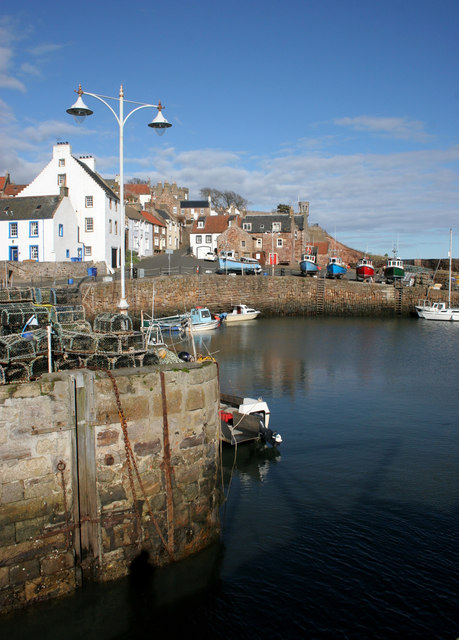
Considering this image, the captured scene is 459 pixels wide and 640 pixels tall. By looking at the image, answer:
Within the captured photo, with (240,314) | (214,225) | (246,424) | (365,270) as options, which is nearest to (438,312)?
(365,270)

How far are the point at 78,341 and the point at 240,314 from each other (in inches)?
1524

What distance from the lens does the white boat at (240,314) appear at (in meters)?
50.5

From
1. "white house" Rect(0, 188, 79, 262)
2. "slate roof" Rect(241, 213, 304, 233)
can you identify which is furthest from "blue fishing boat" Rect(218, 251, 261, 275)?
"white house" Rect(0, 188, 79, 262)

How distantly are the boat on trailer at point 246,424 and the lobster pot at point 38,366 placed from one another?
5.79m

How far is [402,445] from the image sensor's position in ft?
51.8

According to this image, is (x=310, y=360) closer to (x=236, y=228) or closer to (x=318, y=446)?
(x=318, y=446)

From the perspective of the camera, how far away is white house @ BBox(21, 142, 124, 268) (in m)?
51.6

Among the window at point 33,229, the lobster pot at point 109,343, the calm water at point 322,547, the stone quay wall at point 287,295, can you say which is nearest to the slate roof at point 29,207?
the window at point 33,229

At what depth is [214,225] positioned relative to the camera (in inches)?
3000

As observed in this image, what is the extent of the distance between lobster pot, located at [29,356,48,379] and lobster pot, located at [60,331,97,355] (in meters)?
1.40

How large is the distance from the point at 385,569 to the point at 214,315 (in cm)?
4178

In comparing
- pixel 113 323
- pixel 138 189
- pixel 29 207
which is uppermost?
pixel 138 189

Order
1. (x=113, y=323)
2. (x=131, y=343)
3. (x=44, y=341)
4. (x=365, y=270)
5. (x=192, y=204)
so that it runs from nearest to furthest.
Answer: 1. (x=44, y=341)
2. (x=131, y=343)
3. (x=113, y=323)
4. (x=365, y=270)
5. (x=192, y=204)

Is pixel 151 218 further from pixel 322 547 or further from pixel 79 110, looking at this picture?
pixel 322 547
